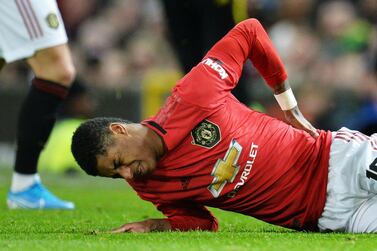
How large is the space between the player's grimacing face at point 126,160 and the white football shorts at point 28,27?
1.73 m

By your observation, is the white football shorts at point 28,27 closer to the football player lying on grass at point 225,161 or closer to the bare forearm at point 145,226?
the football player lying on grass at point 225,161

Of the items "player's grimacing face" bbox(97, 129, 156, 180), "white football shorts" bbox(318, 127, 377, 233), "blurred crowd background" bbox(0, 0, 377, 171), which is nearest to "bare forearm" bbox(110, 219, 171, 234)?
"player's grimacing face" bbox(97, 129, 156, 180)

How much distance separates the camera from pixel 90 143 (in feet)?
17.0

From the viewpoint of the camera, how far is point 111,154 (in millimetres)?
5164

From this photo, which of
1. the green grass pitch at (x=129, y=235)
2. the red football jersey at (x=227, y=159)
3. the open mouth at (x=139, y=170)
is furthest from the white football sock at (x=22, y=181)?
the open mouth at (x=139, y=170)

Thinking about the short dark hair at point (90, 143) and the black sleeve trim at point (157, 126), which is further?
the black sleeve trim at point (157, 126)

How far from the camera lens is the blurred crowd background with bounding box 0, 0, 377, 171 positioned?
41.1 feet

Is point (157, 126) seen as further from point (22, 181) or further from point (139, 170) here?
point (22, 181)

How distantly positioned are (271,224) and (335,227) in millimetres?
693


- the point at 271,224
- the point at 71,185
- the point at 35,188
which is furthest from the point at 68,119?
the point at 271,224

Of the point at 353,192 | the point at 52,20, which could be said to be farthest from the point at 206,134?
the point at 52,20

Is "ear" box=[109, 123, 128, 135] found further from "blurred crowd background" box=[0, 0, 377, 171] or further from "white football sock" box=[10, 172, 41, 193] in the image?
"blurred crowd background" box=[0, 0, 377, 171]

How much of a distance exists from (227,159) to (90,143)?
65 centimetres

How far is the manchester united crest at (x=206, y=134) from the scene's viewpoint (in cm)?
530
